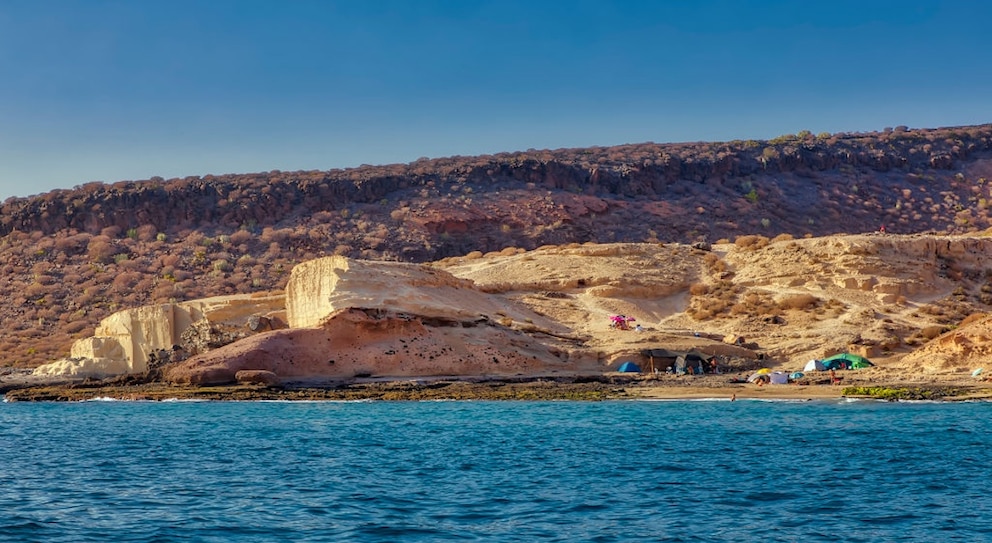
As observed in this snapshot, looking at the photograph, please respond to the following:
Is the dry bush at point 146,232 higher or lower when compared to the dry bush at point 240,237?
higher

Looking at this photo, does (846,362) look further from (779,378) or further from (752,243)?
(752,243)

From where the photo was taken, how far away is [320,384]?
41656mm

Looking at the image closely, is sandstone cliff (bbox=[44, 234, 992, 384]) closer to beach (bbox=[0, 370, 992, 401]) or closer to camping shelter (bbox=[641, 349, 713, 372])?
camping shelter (bbox=[641, 349, 713, 372])

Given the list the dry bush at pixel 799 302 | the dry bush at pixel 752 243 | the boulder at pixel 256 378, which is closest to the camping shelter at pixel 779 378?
the dry bush at pixel 799 302

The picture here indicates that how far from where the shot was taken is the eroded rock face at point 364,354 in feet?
140

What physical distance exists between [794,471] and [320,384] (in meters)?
24.6

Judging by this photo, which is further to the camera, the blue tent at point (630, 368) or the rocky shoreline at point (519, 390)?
the blue tent at point (630, 368)

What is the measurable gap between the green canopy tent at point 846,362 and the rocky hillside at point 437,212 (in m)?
43.5

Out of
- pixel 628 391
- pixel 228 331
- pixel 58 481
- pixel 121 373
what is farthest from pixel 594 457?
pixel 121 373

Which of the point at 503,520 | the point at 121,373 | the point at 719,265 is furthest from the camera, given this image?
the point at 719,265

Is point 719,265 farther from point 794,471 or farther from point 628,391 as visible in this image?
point 794,471

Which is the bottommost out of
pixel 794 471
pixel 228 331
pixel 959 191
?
pixel 794 471

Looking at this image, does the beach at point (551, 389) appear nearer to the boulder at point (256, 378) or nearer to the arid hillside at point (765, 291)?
the boulder at point (256, 378)

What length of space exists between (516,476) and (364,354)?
24.1m
